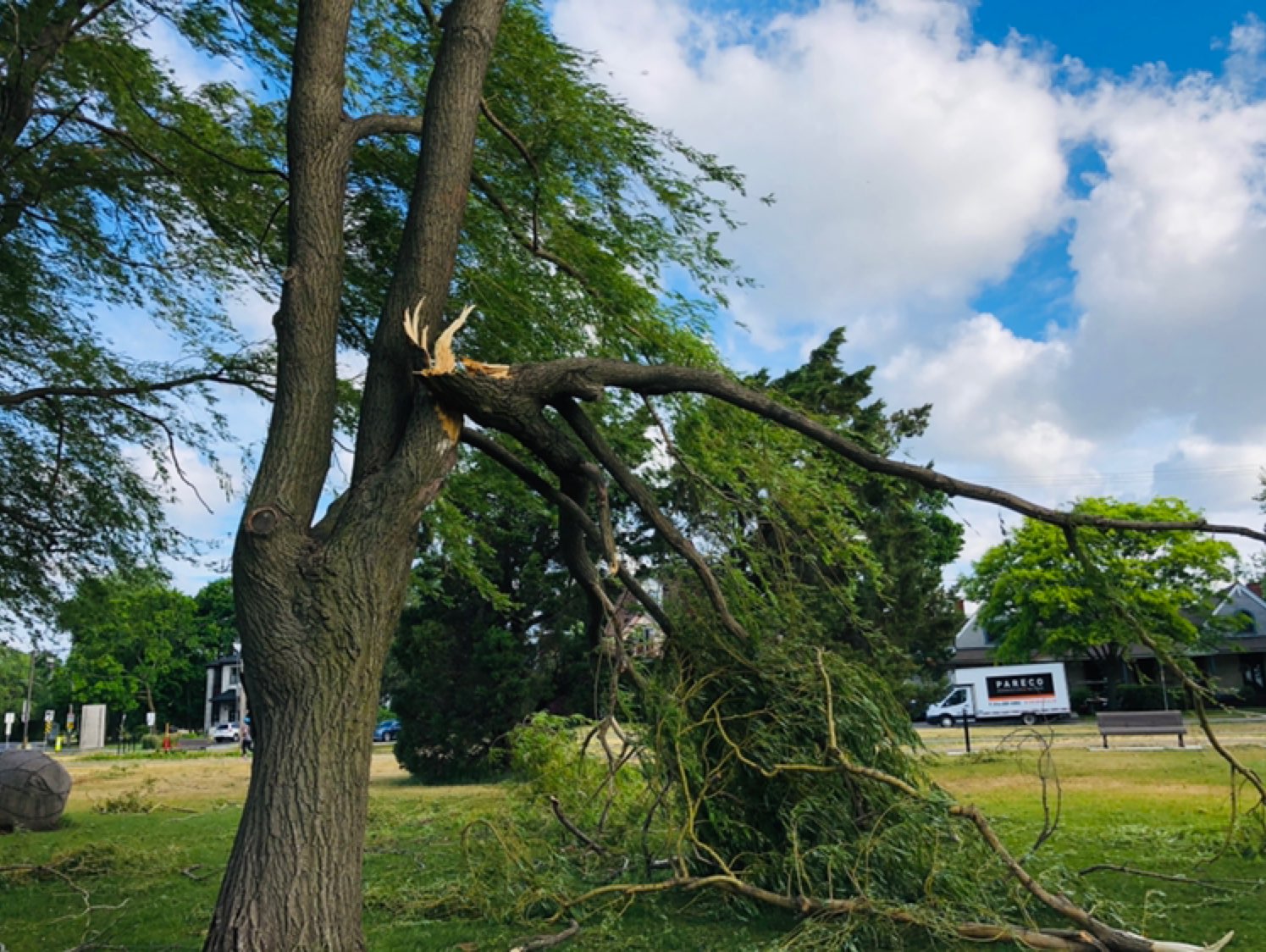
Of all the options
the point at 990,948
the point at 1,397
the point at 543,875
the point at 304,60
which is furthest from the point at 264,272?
the point at 990,948

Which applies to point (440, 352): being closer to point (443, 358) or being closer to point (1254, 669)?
point (443, 358)

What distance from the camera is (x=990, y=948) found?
5.12 m

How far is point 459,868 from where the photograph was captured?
24.0ft

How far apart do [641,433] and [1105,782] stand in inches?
422

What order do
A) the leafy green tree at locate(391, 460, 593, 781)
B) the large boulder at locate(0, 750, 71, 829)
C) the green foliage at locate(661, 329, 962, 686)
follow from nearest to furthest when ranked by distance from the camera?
the green foliage at locate(661, 329, 962, 686) < the large boulder at locate(0, 750, 71, 829) < the leafy green tree at locate(391, 460, 593, 781)

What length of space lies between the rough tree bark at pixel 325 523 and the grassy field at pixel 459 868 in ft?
6.12

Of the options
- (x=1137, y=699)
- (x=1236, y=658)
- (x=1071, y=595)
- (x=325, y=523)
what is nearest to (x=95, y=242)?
(x=325, y=523)

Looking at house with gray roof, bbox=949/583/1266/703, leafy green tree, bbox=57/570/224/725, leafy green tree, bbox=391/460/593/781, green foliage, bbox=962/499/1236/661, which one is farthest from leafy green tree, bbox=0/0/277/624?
house with gray roof, bbox=949/583/1266/703

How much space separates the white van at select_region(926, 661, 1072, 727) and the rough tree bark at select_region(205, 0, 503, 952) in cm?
3459

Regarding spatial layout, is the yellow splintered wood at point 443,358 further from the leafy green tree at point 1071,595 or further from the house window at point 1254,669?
the house window at point 1254,669

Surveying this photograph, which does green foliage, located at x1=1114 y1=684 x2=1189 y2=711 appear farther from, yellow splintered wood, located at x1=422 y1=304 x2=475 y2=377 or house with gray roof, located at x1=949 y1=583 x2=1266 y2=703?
yellow splintered wood, located at x1=422 y1=304 x2=475 y2=377

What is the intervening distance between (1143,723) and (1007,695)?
56.0ft

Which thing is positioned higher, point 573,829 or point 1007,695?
point 573,829

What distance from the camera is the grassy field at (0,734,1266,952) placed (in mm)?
5832
